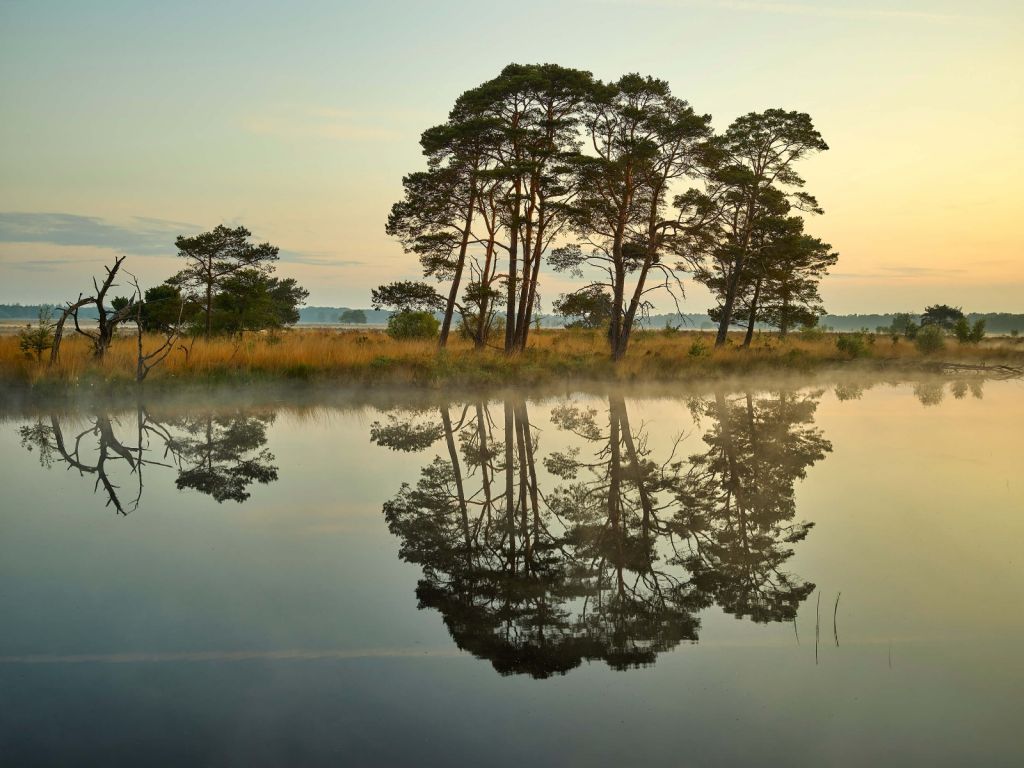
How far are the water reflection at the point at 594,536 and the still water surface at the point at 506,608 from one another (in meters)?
0.04

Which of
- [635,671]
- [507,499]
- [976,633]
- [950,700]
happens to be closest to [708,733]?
[635,671]

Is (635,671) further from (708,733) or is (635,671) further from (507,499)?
(507,499)

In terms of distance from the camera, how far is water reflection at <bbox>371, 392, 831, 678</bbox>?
482 cm

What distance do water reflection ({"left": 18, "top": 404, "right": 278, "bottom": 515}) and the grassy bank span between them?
3.76 metres

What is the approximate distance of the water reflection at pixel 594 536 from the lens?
482 centimetres

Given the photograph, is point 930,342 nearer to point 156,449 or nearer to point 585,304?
point 585,304

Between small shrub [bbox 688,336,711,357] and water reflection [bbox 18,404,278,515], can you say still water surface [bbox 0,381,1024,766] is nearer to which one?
water reflection [bbox 18,404,278,515]

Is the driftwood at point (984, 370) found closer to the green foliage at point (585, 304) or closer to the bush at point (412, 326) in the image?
the green foliage at point (585, 304)

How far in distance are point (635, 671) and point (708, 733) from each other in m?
0.68

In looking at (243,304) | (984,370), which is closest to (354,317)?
(243,304)

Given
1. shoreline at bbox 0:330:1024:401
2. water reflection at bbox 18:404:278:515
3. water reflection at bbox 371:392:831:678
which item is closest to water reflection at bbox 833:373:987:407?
shoreline at bbox 0:330:1024:401

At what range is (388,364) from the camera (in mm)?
20656

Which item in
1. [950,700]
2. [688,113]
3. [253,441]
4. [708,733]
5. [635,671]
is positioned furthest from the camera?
[688,113]

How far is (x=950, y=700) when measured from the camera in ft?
12.9
